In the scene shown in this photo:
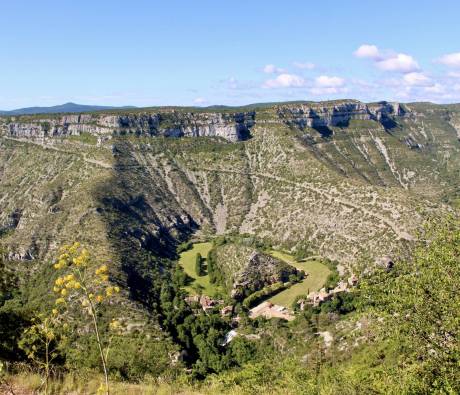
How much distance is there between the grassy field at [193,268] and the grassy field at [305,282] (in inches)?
600

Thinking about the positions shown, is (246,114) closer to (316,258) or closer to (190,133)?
(190,133)

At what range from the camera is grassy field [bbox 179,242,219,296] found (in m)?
101

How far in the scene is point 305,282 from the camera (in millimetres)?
101938

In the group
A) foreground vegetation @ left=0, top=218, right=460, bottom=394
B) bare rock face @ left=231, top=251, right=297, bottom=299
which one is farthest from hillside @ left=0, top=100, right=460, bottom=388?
foreground vegetation @ left=0, top=218, right=460, bottom=394

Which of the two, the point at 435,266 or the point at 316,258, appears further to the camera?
the point at 316,258

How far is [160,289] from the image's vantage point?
9362 cm

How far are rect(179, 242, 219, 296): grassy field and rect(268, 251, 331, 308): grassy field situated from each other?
1525cm

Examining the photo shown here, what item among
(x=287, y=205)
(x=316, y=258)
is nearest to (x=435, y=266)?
(x=316, y=258)

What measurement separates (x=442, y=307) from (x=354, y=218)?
103 meters

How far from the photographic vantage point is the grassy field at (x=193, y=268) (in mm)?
100625

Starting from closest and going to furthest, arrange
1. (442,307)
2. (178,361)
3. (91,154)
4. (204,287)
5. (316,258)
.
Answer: (442,307) < (178,361) < (204,287) < (316,258) < (91,154)

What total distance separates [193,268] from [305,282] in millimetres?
29176

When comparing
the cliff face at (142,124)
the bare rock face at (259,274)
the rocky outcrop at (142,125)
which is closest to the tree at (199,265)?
the bare rock face at (259,274)

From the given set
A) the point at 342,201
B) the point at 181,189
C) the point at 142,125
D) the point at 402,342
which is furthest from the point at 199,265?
the point at 402,342
